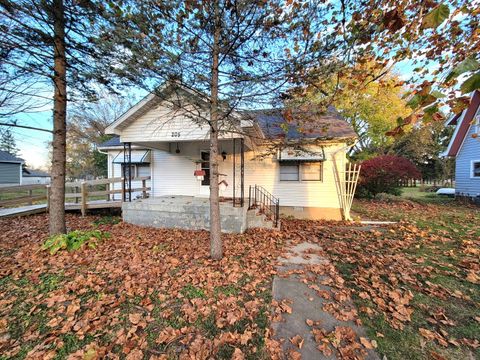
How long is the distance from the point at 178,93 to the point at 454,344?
5.32 m

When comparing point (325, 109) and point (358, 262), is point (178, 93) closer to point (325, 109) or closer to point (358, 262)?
point (325, 109)

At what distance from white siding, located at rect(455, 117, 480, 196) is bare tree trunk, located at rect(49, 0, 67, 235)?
1851cm

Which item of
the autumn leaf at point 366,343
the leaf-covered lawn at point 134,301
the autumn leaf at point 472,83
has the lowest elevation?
the autumn leaf at point 366,343

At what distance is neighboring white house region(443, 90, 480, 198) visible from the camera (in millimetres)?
12367

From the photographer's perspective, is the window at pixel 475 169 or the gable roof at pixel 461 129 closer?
the window at pixel 475 169

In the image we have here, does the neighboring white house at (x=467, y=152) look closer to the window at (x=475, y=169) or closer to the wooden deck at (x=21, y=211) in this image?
the window at (x=475, y=169)

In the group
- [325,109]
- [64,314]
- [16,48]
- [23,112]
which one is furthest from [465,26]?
[23,112]

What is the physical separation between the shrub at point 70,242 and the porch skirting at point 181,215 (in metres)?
2.21

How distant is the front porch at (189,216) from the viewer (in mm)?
6648

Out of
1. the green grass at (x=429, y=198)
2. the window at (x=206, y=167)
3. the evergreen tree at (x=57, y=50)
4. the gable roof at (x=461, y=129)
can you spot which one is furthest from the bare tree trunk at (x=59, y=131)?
the gable roof at (x=461, y=129)

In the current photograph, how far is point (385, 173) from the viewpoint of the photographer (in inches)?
480

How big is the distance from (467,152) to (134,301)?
18442 millimetres

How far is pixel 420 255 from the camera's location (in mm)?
4738

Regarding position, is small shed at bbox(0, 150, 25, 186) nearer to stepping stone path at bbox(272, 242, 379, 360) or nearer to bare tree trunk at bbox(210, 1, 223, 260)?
bare tree trunk at bbox(210, 1, 223, 260)
